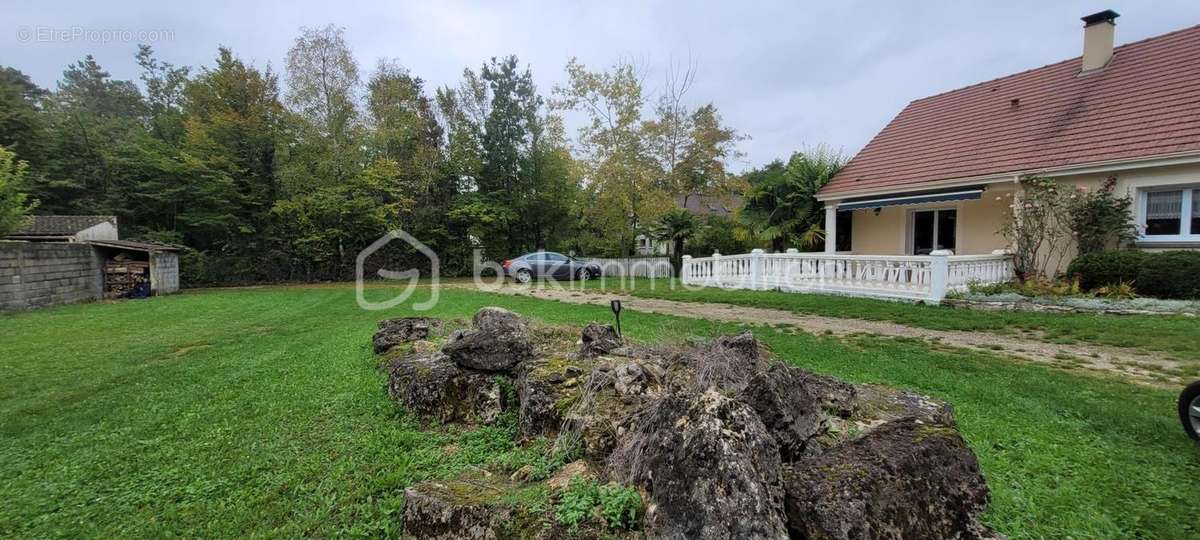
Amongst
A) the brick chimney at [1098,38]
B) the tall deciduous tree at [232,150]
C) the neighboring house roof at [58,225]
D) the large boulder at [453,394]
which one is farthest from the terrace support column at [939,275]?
the neighboring house roof at [58,225]

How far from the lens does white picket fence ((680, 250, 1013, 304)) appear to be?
8.82 meters

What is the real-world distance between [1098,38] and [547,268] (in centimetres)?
1569

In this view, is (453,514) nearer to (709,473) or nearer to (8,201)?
(709,473)

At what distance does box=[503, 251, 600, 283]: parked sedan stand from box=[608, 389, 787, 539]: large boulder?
50.9 ft

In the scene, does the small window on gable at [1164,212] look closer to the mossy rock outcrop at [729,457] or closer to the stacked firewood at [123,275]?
the mossy rock outcrop at [729,457]

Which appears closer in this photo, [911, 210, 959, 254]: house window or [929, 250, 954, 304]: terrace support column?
[929, 250, 954, 304]: terrace support column

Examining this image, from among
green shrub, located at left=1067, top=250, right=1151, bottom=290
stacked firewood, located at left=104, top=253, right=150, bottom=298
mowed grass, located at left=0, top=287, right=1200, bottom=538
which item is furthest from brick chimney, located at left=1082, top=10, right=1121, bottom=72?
stacked firewood, located at left=104, top=253, right=150, bottom=298

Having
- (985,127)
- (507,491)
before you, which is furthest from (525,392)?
(985,127)

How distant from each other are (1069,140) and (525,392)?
41.7 feet

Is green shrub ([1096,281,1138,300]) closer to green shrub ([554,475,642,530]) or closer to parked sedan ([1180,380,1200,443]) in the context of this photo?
parked sedan ([1180,380,1200,443])

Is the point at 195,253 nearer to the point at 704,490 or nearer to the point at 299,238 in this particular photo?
the point at 299,238

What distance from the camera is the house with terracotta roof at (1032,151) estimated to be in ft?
28.7

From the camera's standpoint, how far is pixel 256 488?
2488 mm

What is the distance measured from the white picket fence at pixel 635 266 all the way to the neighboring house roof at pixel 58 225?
1752 centimetres
